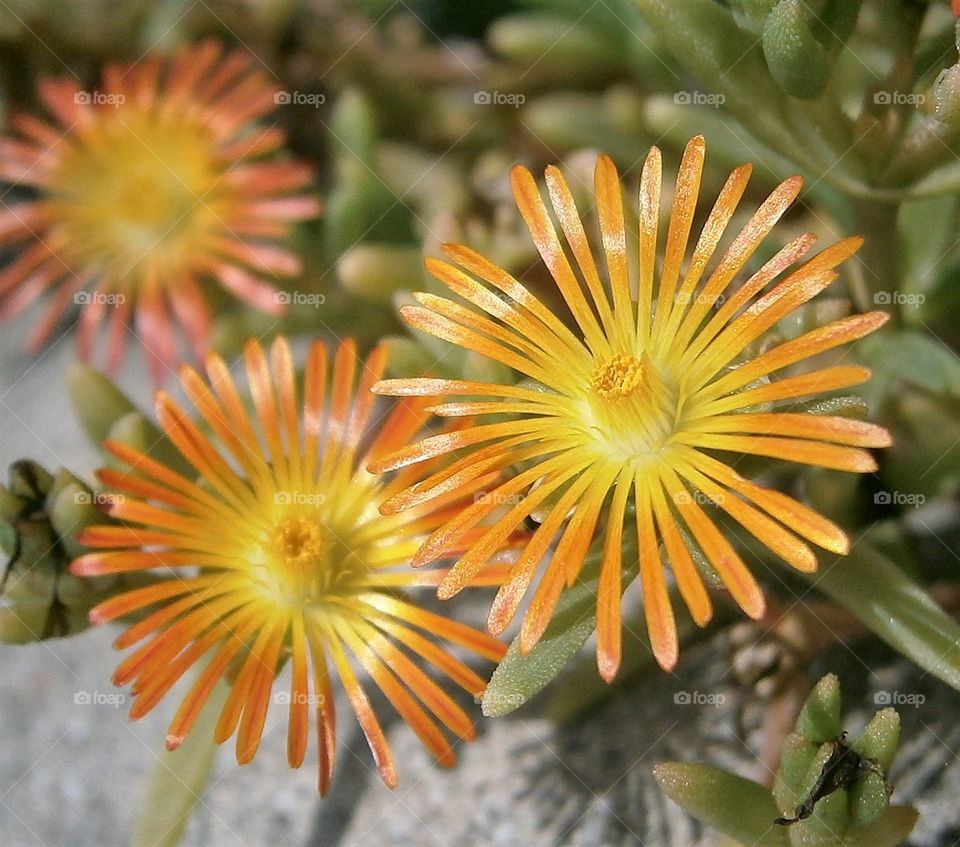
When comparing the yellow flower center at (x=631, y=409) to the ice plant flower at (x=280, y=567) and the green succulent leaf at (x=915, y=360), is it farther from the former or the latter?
the green succulent leaf at (x=915, y=360)

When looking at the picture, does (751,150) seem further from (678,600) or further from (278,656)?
(278,656)

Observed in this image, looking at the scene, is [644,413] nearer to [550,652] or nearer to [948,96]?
[550,652]

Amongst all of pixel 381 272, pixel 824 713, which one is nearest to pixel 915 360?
Answer: pixel 824 713

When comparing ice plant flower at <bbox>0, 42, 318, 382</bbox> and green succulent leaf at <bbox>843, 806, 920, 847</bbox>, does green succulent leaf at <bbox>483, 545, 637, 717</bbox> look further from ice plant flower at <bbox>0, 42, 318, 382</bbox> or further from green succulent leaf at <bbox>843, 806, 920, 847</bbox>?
ice plant flower at <bbox>0, 42, 318, 382</bbox>

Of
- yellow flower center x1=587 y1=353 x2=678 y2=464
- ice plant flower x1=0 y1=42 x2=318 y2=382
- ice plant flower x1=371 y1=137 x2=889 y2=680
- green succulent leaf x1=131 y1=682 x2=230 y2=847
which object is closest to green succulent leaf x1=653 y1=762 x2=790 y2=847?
ice plant flower x1=371 y1=137 x2=889 y2=680

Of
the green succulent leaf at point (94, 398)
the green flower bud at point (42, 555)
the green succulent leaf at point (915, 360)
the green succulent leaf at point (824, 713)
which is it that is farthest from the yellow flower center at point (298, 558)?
the green succulent leaf at point (915, 360)
